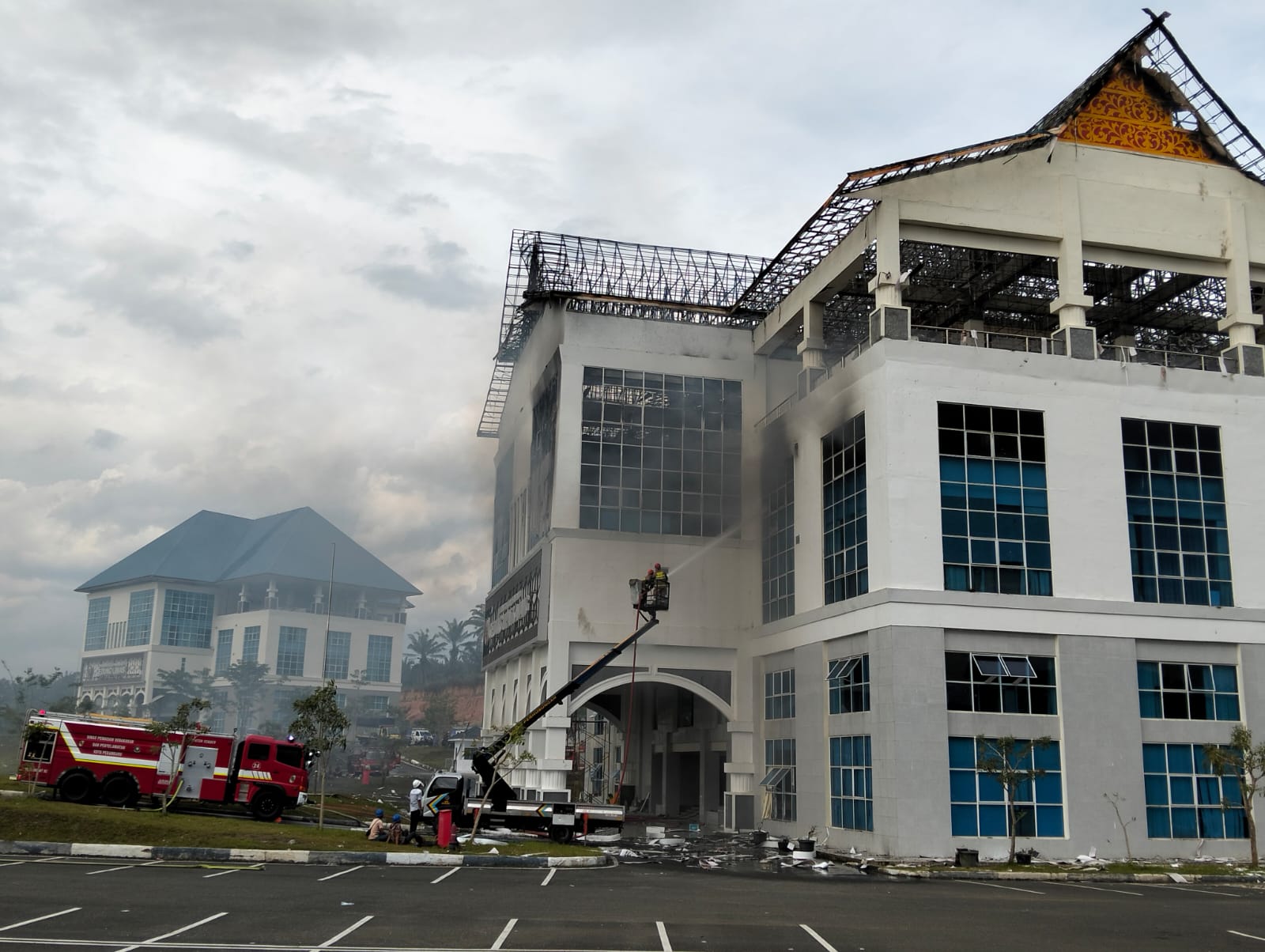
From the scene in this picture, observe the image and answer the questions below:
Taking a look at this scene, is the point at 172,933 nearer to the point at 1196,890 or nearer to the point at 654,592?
the point at 1196,890

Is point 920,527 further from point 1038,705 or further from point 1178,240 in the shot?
point 1178,240

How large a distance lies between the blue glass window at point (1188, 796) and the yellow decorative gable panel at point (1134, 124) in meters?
21.9

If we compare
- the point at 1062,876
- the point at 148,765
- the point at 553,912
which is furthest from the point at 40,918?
the point at 1062,876

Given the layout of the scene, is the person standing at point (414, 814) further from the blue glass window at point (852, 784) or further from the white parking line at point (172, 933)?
the blue glass window at point (852, 784)

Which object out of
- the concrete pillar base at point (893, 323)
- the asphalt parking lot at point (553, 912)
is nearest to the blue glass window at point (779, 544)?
the concrete pillar base at point (893, 323)

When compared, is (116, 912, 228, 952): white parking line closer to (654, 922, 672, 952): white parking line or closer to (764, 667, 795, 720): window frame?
(654, 922, 672, 952): white parking line

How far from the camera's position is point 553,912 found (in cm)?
1911

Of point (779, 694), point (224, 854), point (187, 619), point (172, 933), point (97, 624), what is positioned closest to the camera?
point (172, 933)

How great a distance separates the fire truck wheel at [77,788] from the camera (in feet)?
117

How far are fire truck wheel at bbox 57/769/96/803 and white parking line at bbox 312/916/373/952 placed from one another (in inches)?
891

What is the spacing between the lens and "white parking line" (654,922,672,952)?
15.6m

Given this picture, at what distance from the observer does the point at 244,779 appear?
37.5 metres

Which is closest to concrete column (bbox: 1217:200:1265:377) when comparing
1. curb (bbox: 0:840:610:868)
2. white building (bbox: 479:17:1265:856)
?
white building (bbox: 479:17:1265:856)

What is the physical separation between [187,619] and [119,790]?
450 ft
